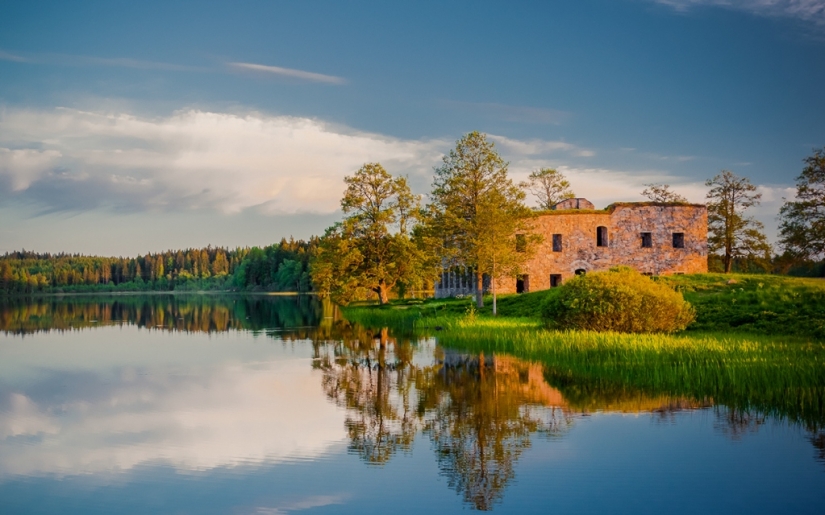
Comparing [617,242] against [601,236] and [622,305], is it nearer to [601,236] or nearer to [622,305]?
[601,236]

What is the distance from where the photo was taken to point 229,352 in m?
27.9

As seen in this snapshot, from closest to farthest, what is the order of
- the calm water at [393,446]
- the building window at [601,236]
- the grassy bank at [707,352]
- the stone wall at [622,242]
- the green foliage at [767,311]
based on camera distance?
the calm water at [393,446], the grassy bank at [707,352], the green foliage at [767,311], the stone wall at [622,242], the building window at [601,236]

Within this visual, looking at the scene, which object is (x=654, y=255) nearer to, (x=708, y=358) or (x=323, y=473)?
(x=708, y=358)

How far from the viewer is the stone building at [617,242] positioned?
166ft

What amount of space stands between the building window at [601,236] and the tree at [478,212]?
10.3 metres

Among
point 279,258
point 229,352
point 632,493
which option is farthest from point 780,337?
point 279,258

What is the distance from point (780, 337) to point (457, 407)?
13.2 meters

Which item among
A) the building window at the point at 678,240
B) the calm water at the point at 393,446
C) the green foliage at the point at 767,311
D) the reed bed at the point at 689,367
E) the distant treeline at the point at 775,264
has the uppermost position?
the building window at the point at 678,240

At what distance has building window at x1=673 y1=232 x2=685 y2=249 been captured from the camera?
169 feet

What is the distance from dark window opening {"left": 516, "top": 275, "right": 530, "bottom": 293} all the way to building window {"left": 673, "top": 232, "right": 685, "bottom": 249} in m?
12.4

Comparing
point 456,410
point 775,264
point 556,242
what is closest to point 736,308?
point 456,410

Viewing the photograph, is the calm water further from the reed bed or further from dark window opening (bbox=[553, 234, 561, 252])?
dark window opening (bbox=[553, 234, 561, 252])

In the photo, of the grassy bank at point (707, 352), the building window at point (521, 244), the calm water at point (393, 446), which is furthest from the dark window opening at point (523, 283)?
the calm water at point (393, 446)

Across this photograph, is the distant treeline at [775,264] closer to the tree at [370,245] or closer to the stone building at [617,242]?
the stone building at [617,242]
